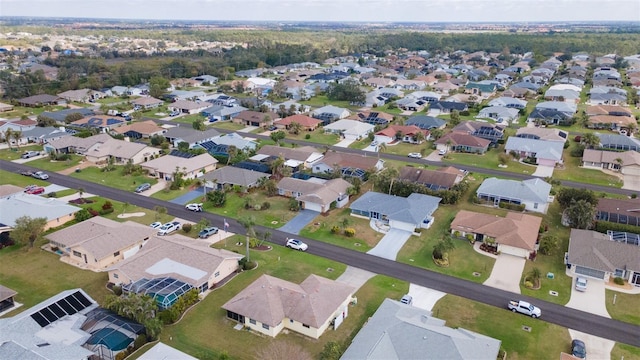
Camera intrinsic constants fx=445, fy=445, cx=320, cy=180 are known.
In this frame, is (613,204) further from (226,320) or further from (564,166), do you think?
(226,320)

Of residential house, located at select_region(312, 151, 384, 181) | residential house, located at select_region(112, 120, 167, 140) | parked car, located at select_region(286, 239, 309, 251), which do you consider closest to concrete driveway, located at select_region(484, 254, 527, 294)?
parked car, located at select_region(286, 239, 309, 251)

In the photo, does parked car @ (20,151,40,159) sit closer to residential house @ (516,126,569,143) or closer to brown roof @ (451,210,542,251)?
brown roof @ (451,210,542,251)

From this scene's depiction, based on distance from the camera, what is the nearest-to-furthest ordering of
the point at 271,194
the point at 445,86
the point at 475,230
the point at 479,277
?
the point at 479,277
the point at 475,230
the point at 271,194
the point at 445,86

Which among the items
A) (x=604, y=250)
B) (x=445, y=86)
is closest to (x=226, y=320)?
(x=604, y=250)

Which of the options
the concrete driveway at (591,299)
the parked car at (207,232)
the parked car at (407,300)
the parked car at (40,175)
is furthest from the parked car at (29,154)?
the concrete driveway at (591,299)

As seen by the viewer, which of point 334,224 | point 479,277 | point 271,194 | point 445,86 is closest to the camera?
point 479,277

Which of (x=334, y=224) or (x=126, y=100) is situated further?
(x=126, y=100)

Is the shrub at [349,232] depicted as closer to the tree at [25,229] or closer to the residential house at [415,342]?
the residential house at [415,342]

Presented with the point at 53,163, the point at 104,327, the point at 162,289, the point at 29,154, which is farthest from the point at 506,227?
the point at 29,154
